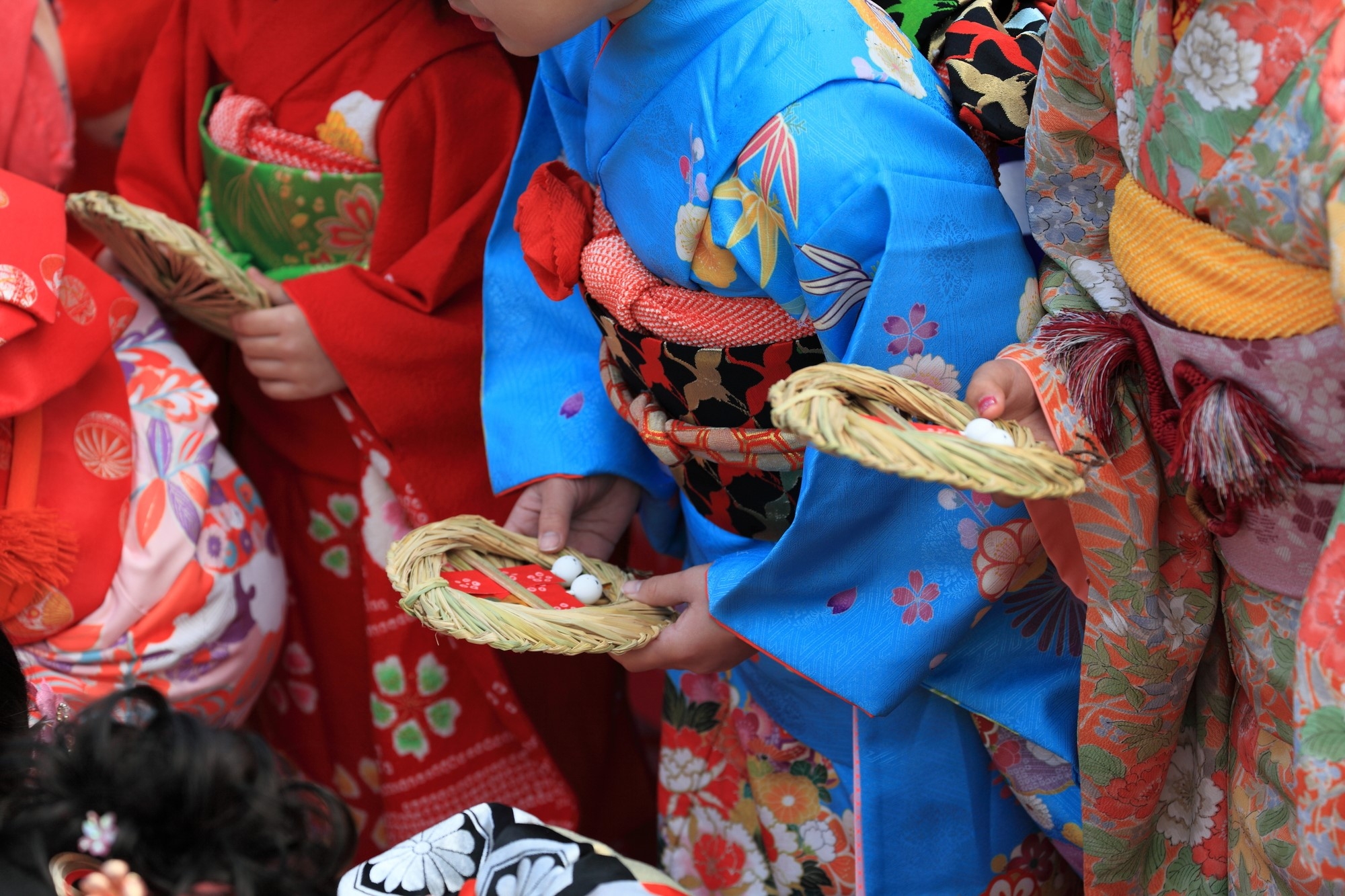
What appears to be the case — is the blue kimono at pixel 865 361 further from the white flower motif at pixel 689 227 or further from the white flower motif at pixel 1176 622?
the white flower motif at pixel 1176 622

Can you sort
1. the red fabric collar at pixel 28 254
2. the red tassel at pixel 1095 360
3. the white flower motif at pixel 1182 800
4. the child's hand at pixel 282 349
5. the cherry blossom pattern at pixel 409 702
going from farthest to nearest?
the cherry blossom pattern at pixel 409 702, the child's hand at pixel 282 349, the red fabric collar at pixel 28 254, the white flower motif at pixel 1182 800, the red tassel at pixel 1095 360

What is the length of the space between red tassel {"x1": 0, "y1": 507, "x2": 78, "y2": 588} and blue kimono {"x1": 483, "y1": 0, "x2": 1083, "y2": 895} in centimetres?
70

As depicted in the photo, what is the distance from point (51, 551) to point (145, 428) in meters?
0.20

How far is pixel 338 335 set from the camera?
1.52m

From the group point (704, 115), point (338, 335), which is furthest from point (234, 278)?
point (704, 115)

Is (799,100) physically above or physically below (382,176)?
above

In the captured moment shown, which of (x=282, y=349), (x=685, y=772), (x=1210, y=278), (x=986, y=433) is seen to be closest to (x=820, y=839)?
(x=685, y=772)

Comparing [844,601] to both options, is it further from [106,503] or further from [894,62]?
[106,503]

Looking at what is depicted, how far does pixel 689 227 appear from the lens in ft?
3.53

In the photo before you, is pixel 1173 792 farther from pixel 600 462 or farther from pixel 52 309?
pixel 52 309

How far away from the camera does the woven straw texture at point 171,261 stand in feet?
4.68

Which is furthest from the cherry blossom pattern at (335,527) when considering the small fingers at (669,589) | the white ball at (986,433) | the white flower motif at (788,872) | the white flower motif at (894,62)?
the white ball at (986,433)

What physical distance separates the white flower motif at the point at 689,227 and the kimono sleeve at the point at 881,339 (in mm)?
14

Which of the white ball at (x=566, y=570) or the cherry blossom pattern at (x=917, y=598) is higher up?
the cherry blossom pattern at (x=917, y=598)
